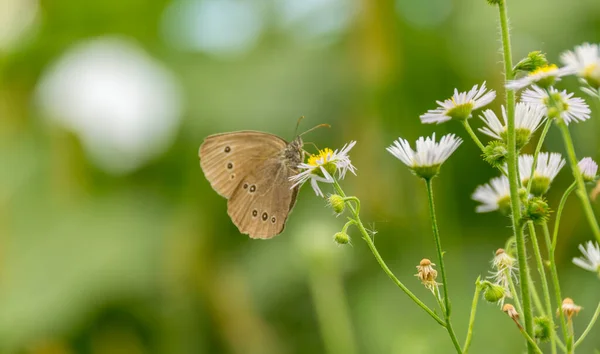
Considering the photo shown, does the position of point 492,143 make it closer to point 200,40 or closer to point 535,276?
point 535,276

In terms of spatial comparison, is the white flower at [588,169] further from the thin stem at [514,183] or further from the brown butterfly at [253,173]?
the brown butterfly at [253,173]

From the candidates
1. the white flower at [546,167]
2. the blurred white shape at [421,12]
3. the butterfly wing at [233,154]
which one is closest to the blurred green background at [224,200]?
the blurred white shape at [421,12]

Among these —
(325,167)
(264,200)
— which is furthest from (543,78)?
(264,200)

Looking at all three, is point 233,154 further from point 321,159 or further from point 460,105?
point 460,105

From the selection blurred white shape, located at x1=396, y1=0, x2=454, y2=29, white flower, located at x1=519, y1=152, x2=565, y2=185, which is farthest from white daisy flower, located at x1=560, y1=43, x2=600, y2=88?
blurred white shape, located at x1=396, y1=0, x2=454, y2=29

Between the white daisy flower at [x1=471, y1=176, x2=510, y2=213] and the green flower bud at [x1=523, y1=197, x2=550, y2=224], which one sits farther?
the white daisy flower at [x1=471, y1=176, x2=510, y2=213]

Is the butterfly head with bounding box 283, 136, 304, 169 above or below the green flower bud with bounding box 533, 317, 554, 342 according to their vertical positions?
above

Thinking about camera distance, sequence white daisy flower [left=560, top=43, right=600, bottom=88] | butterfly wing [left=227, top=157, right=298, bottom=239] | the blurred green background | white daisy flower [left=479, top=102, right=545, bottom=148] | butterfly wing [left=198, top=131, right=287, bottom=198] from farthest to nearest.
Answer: the blurred green background < butterfly wing [left=198, top=131, right=287, bottom=198] < butterfly wing [left=227, top=157, right=298, bottom=239] < white daisy flower [left=479, top=102, right=545, bottom=148] < white daisy flower [left=560, top=43, right=600, bottom=88]

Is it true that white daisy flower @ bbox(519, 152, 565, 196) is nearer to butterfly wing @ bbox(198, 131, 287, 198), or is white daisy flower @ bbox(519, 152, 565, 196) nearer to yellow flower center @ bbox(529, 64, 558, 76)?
yellow flower center @ bbox(529, 64, 558, 76)
